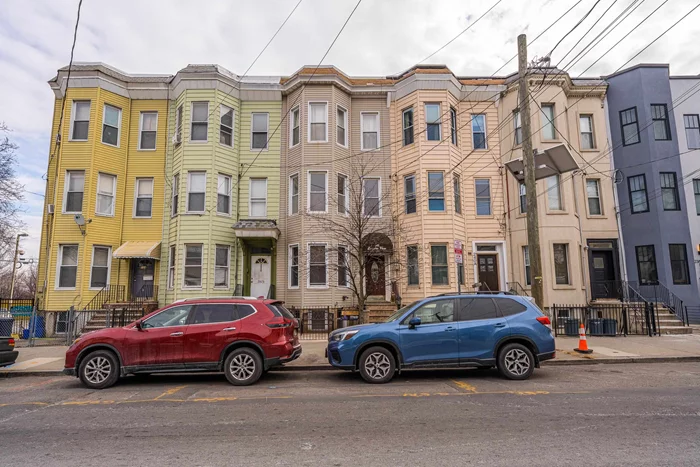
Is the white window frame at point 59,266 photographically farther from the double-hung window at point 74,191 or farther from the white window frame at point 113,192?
the white window frame at point 113,192

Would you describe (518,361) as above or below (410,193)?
below

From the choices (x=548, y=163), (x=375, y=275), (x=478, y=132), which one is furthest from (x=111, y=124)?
(x=548, y=163)

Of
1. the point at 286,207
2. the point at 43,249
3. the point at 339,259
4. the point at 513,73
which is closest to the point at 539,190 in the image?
the point at 513,73

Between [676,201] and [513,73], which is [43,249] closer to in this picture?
[513,73]

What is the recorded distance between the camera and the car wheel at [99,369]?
27.2 ft

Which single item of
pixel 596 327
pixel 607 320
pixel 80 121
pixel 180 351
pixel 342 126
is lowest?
pixel 596 327

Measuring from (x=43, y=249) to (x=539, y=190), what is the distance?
21.5 m

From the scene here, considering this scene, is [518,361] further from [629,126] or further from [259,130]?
[629,126]

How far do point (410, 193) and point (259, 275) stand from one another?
7647mm

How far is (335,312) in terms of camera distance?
16969mm

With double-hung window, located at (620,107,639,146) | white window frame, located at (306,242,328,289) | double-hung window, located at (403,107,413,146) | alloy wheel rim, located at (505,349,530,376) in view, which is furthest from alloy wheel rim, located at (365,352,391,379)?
double-hung window, located at (620,107,639,146)

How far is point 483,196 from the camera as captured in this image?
19453 mm

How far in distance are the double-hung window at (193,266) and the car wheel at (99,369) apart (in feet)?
29.7

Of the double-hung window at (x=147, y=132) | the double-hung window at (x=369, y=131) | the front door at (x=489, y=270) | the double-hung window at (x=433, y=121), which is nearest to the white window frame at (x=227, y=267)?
the double-hung window at (x=147, y=132)
